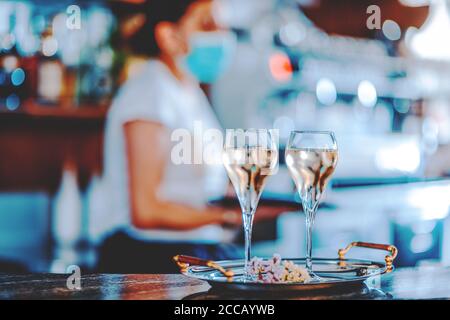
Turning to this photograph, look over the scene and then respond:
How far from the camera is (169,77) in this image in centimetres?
311

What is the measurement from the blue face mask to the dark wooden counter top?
2566 mm

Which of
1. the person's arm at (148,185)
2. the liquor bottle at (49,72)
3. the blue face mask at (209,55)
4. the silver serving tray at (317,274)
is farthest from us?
the blue face mask at (209,55)

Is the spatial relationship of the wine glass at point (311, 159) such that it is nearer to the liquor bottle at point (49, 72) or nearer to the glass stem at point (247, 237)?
the glass stem at point (247, 237)

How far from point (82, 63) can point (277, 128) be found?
1.03m

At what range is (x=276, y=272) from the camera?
1059mm

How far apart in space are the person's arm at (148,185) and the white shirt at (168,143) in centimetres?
3

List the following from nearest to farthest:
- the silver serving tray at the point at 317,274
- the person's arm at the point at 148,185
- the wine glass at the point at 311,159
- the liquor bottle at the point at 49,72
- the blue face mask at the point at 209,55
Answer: the silver serving tray at the point at 317,274
the wine glass at the point at 311,159
the person's arm at the point at 148,185
the liquor bottle at the point at 49,72
the blue face mask at the point at 209,55

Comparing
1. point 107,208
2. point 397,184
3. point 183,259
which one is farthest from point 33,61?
point 183,259

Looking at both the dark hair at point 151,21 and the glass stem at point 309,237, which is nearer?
the glass stem at point 309,237

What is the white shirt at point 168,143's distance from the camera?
117 inches

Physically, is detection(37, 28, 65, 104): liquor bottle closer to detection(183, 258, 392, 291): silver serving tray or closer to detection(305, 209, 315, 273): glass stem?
detection(183, 258, 392, 291): silver serving tray

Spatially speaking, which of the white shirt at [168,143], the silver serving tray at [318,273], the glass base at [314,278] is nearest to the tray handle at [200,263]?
the silver serving tray at [318,273]
